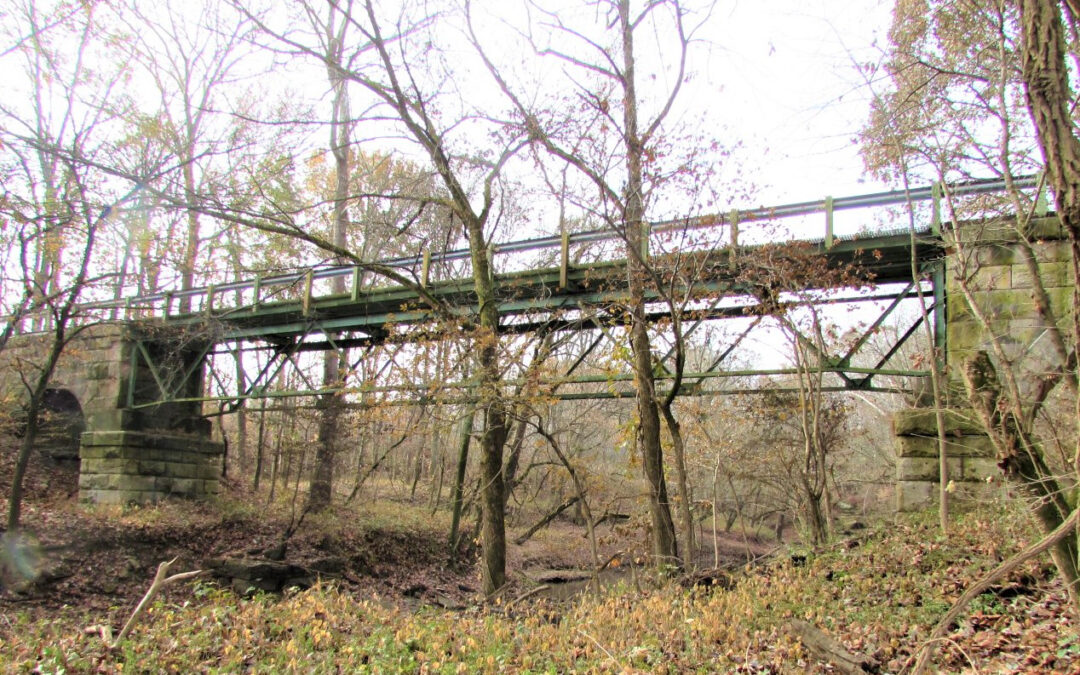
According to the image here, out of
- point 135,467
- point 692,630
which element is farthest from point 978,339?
point 135,467

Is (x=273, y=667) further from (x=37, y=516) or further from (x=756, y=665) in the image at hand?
(x=37, y=516)


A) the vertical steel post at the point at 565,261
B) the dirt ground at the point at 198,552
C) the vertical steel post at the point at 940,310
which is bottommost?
the dirt ground at the point at 198,552

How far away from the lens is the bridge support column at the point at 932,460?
32.9ft

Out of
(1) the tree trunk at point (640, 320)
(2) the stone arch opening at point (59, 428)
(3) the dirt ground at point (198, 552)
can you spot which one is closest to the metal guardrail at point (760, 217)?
(1) the tree trunk at point (640, 320)

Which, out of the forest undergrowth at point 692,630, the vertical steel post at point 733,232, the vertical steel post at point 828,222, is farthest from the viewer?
the vertical steel post at point 828,222

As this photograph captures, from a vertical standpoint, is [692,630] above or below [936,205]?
below

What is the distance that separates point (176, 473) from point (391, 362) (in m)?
10.0

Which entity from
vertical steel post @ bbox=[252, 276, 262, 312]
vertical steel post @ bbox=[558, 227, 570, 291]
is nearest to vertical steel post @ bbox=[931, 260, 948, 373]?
vertical steel post @ bbox=[558, 227, 570, 291]

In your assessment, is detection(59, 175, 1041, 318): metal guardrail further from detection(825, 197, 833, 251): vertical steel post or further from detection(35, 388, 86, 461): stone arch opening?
detection(35, 388, 86, 461): stone arch opening

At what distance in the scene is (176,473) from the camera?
17.8 metres

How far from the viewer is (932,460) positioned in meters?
10.5

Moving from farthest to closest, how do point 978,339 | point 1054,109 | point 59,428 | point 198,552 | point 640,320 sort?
1. point 59,428
2. point 198,552
3. point 978,339
4. point 640,320
5. point 1054,109

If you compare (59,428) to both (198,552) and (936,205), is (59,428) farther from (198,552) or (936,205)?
(936,205)

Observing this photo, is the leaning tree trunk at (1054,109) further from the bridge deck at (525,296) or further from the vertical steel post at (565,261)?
the vertical steel post at (565,261)
